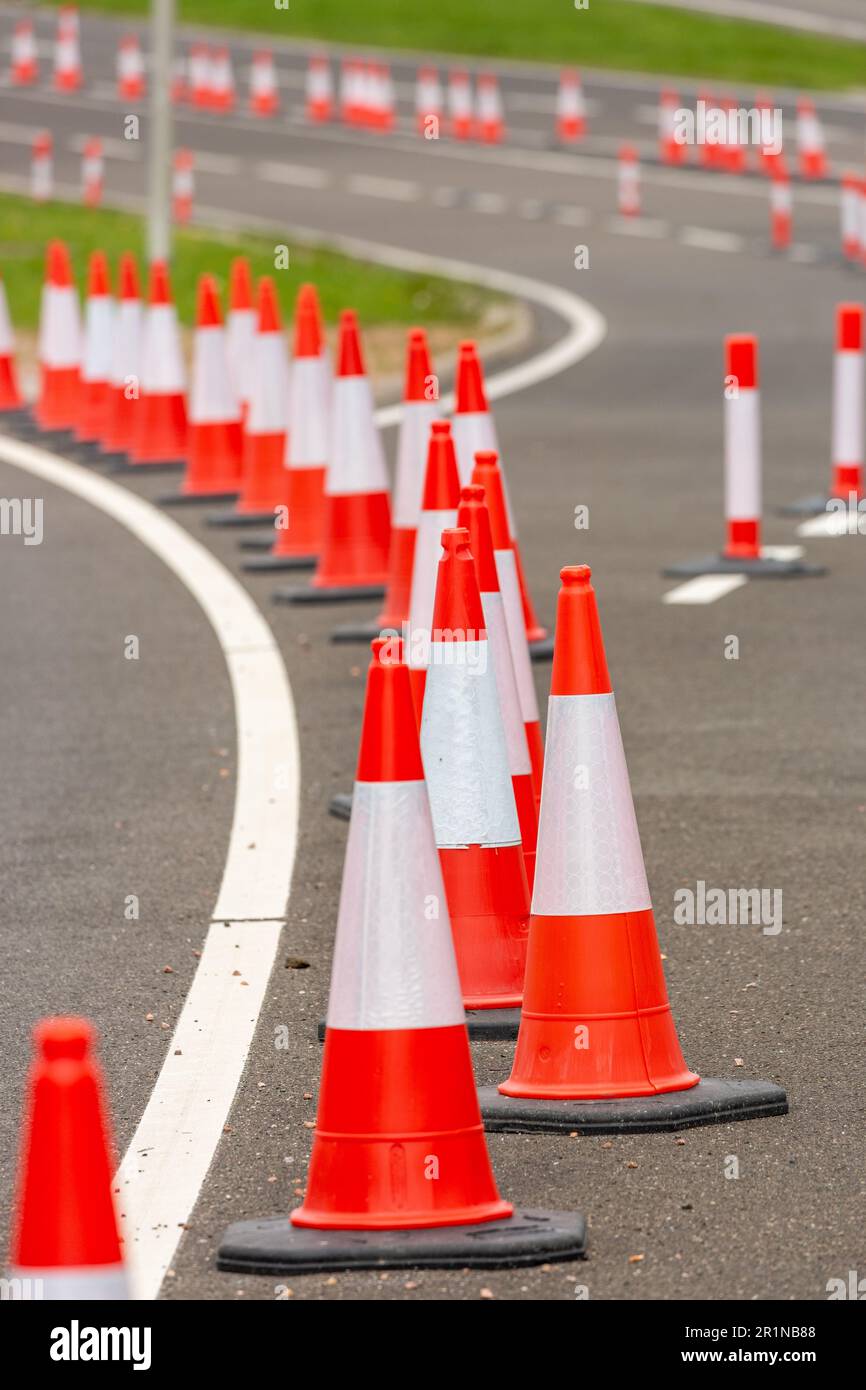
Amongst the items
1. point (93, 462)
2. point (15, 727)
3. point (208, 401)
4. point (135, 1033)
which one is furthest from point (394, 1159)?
point (93, 462)

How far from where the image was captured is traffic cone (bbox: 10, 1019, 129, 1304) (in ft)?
12.1

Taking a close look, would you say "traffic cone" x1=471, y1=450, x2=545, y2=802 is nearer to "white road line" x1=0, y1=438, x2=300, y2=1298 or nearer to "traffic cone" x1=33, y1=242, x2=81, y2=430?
"white road line" x1=0, y1=438, x2=300, y2=1298

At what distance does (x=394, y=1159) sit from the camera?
5008 mm

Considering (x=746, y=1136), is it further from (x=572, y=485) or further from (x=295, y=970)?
(x=572, y=485)

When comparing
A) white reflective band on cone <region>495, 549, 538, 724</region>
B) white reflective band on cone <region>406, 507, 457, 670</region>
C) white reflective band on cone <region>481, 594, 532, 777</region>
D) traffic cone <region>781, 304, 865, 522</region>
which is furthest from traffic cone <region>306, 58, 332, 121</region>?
white reflective band on cone <region>481, 594, 532, 777</region>

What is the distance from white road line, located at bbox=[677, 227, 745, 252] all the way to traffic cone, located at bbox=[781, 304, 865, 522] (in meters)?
14.1

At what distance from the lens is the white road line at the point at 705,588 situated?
39.5 ft

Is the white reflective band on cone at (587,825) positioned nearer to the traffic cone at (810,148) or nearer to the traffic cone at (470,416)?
the traffic cone at (470,416)

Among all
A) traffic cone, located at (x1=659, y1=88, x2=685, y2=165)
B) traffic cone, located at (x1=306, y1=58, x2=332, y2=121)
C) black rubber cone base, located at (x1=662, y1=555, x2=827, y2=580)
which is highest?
traffic cone, located at (x1=306, y1=58, x2=332, y2=121)

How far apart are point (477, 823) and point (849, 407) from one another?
8000mm

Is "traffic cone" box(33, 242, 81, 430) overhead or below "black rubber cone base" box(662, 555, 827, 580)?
overhead

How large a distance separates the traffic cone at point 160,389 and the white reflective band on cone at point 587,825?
10.6 metres

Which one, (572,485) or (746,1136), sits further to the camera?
(572,485)
